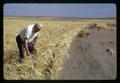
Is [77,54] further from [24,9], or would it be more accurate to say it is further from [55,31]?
[24,9]

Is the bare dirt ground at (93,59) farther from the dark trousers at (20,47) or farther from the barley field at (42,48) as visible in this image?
the dark trousers at (20,47)

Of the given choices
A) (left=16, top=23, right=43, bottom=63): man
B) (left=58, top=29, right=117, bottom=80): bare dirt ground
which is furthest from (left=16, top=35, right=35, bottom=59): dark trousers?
(left=58, top=29, right=117, bottom=80): bare dirt ground

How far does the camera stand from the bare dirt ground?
5344mm

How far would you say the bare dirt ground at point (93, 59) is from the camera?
5.34 m

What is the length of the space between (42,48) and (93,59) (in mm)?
594

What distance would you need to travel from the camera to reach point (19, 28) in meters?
5.44

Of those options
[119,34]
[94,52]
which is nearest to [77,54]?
[94,52]

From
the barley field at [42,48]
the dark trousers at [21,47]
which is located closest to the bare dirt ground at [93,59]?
the barley field at [42,48]

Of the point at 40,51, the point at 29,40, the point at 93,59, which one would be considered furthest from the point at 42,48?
the point at 93,59

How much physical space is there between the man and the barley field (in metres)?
0.04

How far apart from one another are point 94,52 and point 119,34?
1.15 ft

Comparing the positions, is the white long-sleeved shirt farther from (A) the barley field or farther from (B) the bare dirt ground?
(B) the bare dirt ground

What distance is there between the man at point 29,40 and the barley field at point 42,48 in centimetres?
4

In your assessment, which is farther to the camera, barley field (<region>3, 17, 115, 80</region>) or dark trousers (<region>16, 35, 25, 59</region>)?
dark trousers (<region>16, 35, 25, 59</region>)
